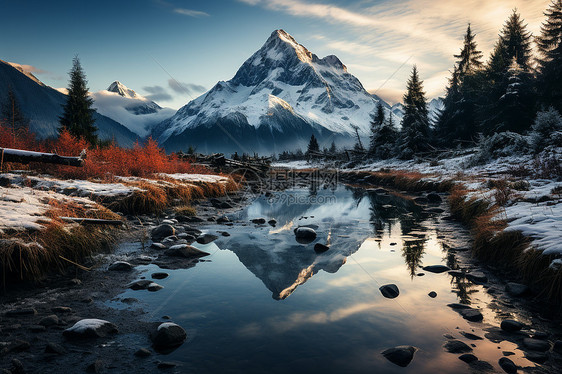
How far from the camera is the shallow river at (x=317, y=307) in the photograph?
9.65 feet

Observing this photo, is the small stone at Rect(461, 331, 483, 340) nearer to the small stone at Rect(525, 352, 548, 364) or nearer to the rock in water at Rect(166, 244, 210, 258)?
the small stone at Rect(525, 352, 548, 364)

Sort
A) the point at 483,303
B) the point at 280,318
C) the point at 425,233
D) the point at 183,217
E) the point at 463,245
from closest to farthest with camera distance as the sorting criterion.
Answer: the point at 280,318 → the point at 483,303 → the point at 463,245 → the point at 425,233 → the point at 183,217

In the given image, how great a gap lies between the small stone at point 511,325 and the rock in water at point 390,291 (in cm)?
138

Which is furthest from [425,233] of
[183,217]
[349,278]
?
[183,217]

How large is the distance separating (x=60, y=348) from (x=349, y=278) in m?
4.35

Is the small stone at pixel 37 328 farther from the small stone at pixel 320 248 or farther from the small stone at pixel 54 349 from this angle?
the small stone at pixel 320 248

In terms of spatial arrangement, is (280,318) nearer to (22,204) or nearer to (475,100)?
(22,204)

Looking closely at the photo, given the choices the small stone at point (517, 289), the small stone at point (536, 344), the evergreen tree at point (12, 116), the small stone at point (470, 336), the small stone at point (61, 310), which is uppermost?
the evergreen tree at point (12, 116)

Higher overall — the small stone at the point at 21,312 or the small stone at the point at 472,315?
the small stone at the point at 472,315

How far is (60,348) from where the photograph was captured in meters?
2.82

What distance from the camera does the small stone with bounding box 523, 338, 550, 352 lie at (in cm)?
303

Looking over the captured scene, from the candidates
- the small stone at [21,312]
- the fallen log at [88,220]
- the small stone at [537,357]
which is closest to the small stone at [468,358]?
the small stone at [537,357]

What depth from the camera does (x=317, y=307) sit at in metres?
4.15

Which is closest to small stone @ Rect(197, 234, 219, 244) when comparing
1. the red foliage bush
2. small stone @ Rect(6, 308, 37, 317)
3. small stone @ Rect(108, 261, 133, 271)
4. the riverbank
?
small stone @ Rect(108, 261, 133, 271)
